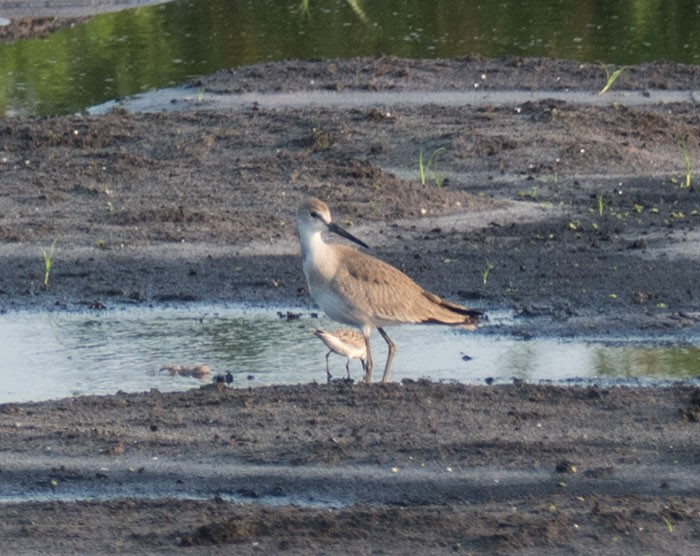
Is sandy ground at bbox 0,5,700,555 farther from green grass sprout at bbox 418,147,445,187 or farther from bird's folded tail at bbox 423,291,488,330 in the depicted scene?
bird's folded tail at bbox 423,291,488,330

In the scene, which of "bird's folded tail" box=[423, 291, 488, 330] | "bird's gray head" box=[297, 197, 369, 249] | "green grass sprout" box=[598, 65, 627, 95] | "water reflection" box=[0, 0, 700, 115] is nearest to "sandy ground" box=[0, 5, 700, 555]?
"green grass sprout" box=[598, 65, 627, 95]

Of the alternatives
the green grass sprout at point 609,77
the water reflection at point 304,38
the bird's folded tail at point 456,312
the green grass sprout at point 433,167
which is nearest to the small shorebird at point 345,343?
the bird's folded tail at point 456,312

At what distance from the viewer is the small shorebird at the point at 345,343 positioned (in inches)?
359

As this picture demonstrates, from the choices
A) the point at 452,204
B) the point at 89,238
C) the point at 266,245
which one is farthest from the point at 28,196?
the point at 452,204

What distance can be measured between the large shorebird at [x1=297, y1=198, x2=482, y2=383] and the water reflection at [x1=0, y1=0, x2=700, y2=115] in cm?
934

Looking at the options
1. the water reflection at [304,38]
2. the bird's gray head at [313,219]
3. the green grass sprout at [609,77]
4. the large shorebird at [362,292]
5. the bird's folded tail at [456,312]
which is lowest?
the water reflection at [304,38]

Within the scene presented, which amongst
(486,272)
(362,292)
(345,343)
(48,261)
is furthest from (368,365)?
(48,261)

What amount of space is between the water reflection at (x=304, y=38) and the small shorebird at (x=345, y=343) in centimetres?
913

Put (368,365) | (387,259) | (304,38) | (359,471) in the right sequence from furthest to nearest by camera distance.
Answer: (304,38) → (387,259) → (368,365) → (359,471)

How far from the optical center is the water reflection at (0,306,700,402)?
905cm

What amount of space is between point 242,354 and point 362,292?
1.09 meters

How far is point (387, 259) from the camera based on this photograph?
11656 millimetres

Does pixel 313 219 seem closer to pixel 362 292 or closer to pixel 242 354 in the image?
pixel 362 292

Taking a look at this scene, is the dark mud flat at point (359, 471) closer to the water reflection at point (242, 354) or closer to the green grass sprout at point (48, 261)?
the water reflection at point (242, 354)
